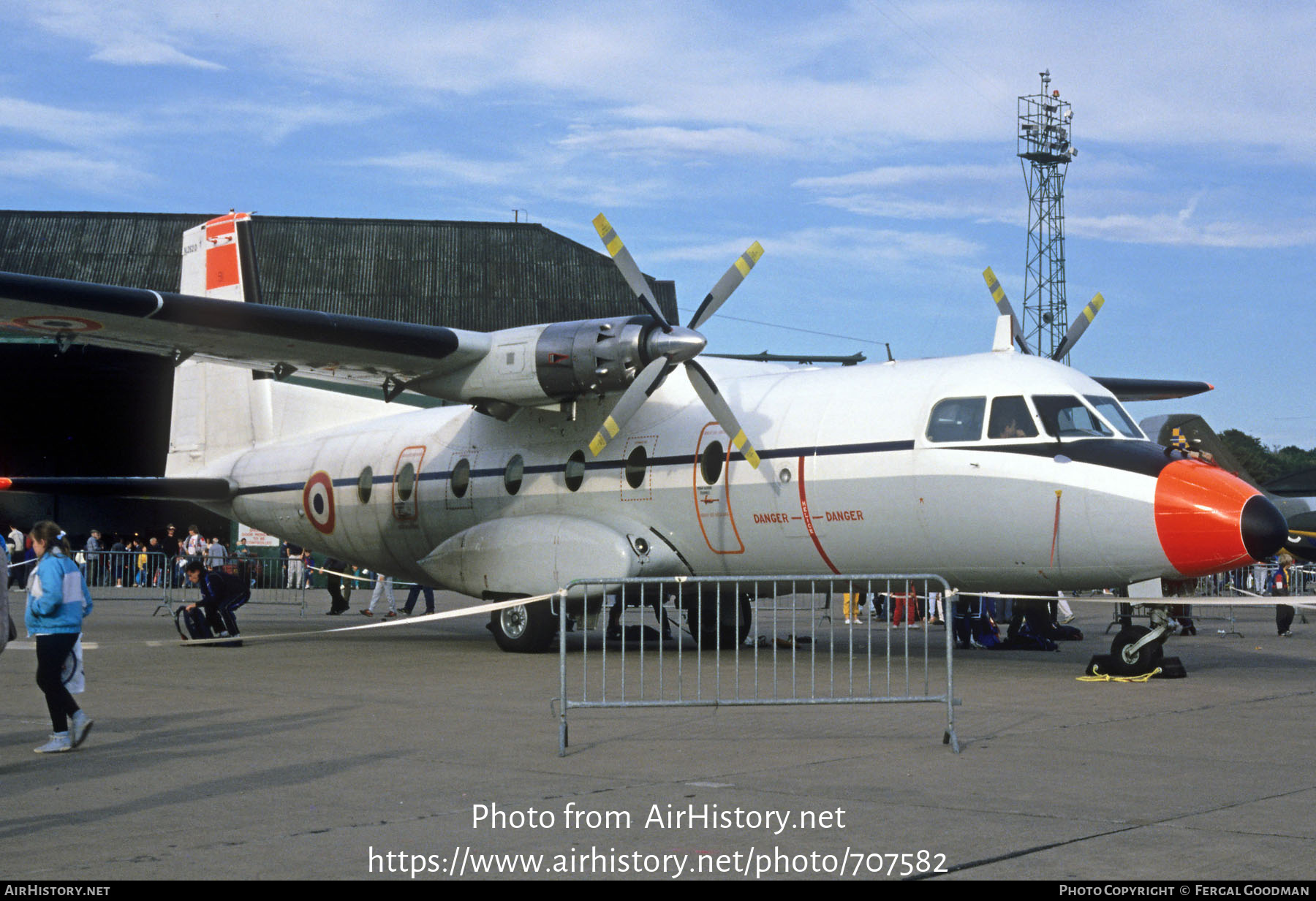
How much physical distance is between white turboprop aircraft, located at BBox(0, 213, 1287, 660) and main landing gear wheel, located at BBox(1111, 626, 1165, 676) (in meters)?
0.15

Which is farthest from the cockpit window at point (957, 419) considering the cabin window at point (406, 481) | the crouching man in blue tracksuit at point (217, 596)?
the crouching man in blue tracksuit at point (217, 596)

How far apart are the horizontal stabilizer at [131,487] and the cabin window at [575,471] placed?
7.44 meters

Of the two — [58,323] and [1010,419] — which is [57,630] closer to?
[58,323]

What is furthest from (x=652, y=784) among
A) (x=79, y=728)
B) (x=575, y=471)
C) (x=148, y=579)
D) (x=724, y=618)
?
(x=148, y=579)

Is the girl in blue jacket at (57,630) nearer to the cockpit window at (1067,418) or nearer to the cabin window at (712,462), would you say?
the cabin window at (712,462)

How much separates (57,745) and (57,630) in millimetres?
754

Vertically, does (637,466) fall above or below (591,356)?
below

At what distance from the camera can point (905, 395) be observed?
13.8 metres

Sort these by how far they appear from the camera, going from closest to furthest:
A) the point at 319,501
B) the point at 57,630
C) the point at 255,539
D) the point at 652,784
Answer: the point at 652,784 < the point at 57,630 < the point at 319,501 < the point at 255,539

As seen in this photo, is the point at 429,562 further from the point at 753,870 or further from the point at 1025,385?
the point at 753,870

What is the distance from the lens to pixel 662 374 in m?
15.2

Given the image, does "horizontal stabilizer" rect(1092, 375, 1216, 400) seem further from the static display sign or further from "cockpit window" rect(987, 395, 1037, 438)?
the static display sign

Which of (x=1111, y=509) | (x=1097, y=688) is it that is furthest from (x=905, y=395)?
(x=1097, y=688)

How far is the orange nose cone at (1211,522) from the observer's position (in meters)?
11.4
